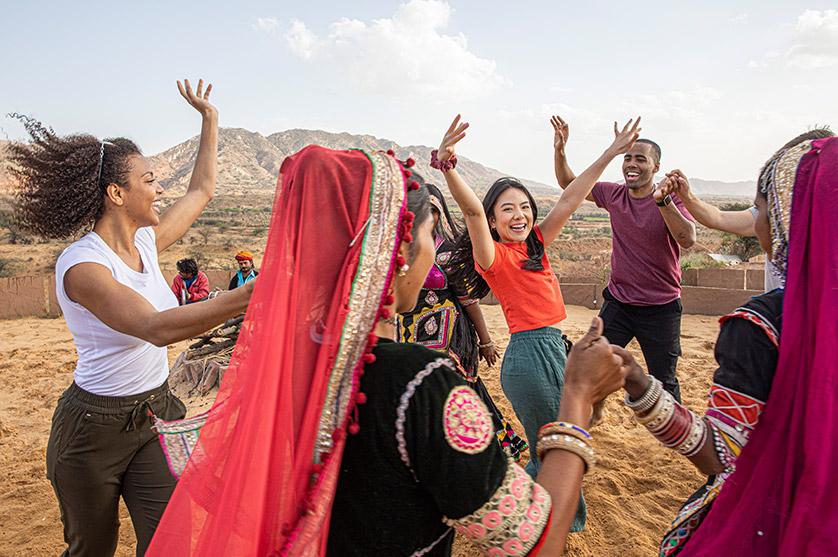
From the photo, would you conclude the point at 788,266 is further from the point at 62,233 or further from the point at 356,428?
the point at 62,233

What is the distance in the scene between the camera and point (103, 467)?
225 cm

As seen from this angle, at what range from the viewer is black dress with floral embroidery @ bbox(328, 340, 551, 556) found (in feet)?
3.78

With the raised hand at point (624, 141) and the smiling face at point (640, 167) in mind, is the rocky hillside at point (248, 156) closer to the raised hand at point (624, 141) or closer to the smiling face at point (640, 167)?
the smiling face at point (640, 167)

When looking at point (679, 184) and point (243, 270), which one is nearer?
point (679, 184)

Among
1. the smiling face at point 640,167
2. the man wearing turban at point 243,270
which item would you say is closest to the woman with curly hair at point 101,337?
the smiling face at point 640,167

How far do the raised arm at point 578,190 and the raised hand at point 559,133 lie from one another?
2.35 ft

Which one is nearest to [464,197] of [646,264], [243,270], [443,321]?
[443,321]

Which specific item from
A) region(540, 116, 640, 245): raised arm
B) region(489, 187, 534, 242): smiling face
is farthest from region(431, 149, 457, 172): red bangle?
region(540, 116, 640, 245): raised arm

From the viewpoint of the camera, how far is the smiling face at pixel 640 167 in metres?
4.51

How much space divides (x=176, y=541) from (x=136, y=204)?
145cm

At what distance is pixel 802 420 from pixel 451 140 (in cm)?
197

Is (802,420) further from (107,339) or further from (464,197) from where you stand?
(107,339)

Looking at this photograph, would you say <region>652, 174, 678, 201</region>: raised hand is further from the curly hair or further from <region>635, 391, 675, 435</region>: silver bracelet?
the curly hair

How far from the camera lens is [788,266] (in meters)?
1.52
